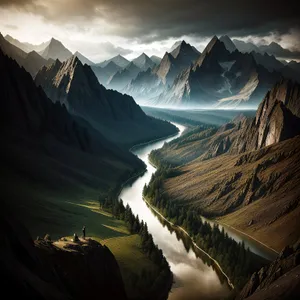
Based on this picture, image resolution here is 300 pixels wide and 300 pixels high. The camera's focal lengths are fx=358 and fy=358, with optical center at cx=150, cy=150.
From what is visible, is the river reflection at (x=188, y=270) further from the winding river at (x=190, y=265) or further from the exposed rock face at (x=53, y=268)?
the exposed rock face at (x=53, y=268)

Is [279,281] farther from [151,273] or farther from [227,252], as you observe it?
[227,252]

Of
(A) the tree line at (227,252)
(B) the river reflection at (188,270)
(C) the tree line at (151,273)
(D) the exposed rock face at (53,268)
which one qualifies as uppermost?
(D) the exposed rock face at (53,268)

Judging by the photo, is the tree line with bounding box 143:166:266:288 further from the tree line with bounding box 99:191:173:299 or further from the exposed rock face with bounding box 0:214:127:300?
the exposed rock face with bounding box 0:214:127:300

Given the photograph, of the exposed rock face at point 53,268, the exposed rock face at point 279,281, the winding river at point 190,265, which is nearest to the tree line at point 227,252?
the winding river at point 190,265

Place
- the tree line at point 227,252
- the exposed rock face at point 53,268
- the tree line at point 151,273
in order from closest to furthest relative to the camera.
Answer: the exposed rock face at point 53,268
the tree line at point 151,273
the tree line at point 227,252

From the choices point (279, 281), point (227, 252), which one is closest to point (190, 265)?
point (227, 252)

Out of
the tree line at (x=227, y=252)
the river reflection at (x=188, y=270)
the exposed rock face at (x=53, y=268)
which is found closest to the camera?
the exposed rock face at (x=53, y=268)
